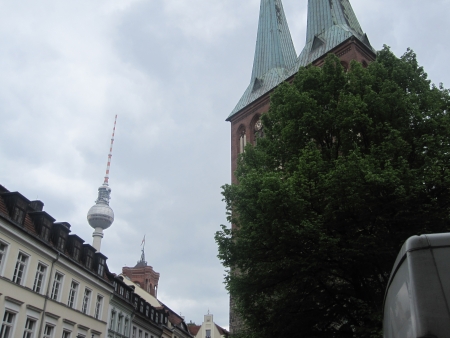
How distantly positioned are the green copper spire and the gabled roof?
13.6ft

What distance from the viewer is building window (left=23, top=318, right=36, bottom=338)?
2098cm

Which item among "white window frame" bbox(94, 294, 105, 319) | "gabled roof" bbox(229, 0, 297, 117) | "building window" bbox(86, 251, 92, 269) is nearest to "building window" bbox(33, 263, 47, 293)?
"building window" bbox(86, 251, 92, 269)

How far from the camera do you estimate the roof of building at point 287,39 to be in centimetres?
3981

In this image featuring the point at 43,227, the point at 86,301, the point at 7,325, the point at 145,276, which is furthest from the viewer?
the point at 145,276

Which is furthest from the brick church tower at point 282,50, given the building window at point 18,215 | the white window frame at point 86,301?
the building window at point 18,215

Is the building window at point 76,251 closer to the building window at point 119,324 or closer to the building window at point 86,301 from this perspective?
the building window at point 86,301

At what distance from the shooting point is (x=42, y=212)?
927 inches

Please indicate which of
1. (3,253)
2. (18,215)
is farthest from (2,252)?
(18,215)

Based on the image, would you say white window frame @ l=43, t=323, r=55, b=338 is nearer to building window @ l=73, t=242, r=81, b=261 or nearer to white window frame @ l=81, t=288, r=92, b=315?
white window frame @ l=81, t=288, r=92, b=315

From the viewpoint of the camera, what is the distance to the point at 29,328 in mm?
21359

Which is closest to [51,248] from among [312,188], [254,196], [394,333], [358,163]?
[254,196]

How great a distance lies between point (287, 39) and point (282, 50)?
8.35ft

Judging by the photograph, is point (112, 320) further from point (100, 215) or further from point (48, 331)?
point (100, 215)

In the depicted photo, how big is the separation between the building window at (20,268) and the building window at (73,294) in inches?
184
